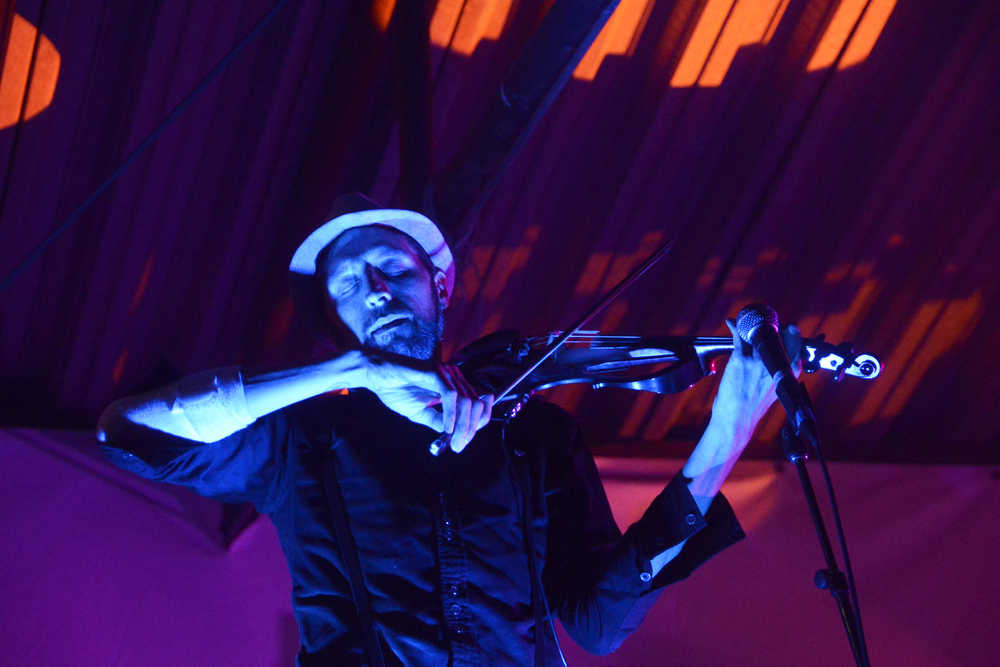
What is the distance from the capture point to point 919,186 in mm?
3496

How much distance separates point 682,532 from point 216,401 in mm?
1048

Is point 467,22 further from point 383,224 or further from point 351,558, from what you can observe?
point 351,558

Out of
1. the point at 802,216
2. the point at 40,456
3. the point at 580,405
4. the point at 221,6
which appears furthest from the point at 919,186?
the point at 40,456

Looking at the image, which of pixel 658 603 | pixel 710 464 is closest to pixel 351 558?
pixel 710 464

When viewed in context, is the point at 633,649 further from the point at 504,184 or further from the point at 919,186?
the point at 919,186

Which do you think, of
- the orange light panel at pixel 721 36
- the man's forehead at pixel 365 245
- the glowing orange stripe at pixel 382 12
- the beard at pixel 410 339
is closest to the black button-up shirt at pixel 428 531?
the beard at pixel 410 339

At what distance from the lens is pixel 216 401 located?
1604 mm

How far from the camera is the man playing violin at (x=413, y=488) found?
1641 mm

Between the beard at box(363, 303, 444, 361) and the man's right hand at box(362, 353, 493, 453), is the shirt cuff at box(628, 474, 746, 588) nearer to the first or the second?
the man's right hand at box(362, 353, 493, 453)

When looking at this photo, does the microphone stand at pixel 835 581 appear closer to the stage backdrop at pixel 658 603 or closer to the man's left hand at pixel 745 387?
the man's left hand at pixel 745 387

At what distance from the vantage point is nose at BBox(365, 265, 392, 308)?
6.92 feet

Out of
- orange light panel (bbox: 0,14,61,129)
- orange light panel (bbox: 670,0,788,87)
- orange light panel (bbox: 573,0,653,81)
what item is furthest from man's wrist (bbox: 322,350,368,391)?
orange light panel (bbox: 670,0,788,87)

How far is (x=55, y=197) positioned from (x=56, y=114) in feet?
1.10

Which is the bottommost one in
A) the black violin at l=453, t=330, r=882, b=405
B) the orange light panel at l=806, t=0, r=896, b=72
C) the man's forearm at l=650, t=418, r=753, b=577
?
the man's forearm at l=650, t=418, r=753, b=577
